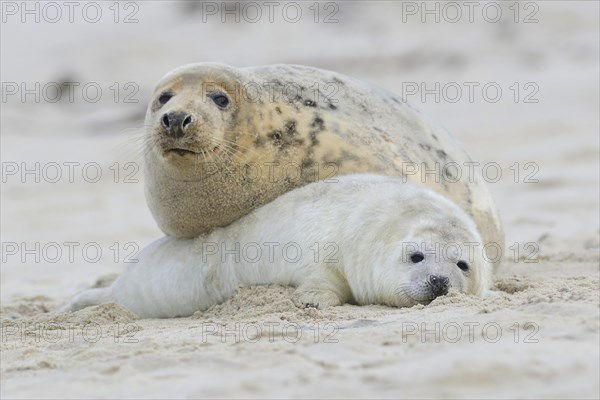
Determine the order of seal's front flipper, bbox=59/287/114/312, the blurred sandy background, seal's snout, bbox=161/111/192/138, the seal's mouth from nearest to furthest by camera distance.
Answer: the blurred sandy background, seal's snout, bbox=161/111/192/138, the seal's mouth, seal's front flipper, bbox=59/287/114/312

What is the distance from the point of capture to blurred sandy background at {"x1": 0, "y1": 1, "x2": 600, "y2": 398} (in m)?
2.89

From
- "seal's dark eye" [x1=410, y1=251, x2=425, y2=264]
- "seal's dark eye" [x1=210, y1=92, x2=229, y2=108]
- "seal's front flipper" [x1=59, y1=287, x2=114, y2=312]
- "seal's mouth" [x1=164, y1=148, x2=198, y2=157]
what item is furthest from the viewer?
"seal's front flipper" [x1=59, y1=287, x2=114, y2=312]

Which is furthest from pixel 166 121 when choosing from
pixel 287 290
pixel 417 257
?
pixel 417 257

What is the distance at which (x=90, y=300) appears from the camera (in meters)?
5.47

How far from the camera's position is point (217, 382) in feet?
9.37

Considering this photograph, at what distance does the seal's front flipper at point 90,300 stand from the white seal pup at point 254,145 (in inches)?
16.9

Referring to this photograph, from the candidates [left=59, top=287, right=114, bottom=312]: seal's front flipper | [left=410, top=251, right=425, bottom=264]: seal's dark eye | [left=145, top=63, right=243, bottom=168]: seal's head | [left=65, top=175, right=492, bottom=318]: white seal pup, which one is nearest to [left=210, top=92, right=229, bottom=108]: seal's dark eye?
[left=145, top=63, right=243, bottom=168]: seal's head

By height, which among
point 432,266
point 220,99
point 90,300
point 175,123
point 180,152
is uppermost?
point 220,99

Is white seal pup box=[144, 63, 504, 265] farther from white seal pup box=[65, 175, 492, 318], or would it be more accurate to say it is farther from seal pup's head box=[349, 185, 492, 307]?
seal pup's head box=[349, 185, 492, 307]

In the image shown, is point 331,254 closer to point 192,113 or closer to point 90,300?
point 192,113

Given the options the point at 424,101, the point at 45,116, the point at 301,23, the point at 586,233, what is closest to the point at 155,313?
the point at 586,233

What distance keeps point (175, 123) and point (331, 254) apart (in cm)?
86

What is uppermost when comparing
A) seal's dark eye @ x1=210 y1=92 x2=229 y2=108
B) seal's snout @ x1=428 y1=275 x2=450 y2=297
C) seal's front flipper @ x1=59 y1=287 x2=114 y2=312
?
seal's dark eye @ x1=210 y1=92 x2=229 y2=108

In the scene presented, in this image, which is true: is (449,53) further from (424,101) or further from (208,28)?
(208,28)
